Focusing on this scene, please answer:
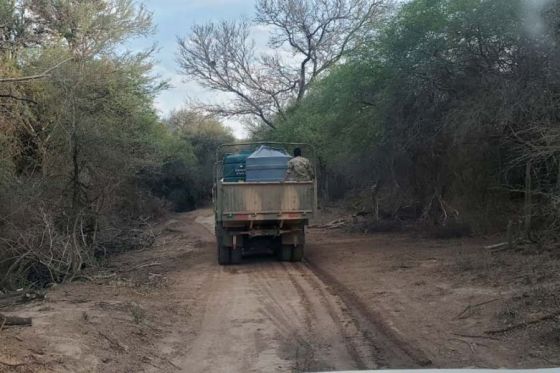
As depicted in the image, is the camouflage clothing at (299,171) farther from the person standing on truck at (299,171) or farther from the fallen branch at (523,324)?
the fallen branch at (523,324)

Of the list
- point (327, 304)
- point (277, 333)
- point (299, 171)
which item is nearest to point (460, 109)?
point (299, 171)

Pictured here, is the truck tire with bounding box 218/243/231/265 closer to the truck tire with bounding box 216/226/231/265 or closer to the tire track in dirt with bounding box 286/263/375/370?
the truck tire with bounding box 216/226/231/265

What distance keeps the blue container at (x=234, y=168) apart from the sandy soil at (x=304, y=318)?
298 centimetres

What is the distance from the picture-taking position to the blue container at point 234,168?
17.1 m

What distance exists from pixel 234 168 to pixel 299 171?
90.9 inches

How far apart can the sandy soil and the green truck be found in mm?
852

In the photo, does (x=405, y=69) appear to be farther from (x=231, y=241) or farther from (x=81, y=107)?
(x=81, y=107)

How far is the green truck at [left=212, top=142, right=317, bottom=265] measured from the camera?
14.8m

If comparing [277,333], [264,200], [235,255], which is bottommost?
[277,333]

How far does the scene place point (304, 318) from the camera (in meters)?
9.34

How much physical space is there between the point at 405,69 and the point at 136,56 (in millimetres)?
13573

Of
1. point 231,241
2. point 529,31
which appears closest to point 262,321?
point 231,241

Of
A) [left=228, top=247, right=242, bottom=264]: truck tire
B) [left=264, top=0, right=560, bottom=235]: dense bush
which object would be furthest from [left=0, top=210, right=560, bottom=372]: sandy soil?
[left=264, top=0, right=560, bottom=235]: dense bush

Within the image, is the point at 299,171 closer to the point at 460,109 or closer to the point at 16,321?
the point at 460,109
